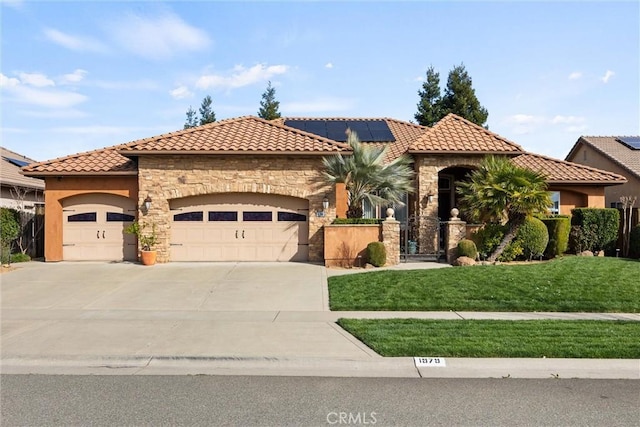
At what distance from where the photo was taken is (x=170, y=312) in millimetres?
9938

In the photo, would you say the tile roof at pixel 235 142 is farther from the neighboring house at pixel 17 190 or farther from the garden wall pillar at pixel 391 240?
the neighboring house at pixel 17 190

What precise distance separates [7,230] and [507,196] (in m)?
16.5

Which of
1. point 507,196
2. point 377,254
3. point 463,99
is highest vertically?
point 463,99

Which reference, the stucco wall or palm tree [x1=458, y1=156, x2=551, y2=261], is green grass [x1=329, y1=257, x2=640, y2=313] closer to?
palm tree [x1=458, y1=156, x2=551, y2=261]

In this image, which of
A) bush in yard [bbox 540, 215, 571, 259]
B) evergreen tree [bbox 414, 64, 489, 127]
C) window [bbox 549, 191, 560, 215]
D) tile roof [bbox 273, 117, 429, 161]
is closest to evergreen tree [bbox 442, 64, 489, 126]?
evergreen tree [bbox 414, 64, 489, 127]

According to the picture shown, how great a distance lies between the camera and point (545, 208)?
14.7m

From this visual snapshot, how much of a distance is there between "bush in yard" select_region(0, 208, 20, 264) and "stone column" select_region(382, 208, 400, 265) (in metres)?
12.4

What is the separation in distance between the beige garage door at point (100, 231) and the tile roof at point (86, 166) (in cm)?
92

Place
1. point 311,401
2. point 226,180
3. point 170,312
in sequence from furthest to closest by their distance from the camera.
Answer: point 226,180 → point 170,312 → point 311,401

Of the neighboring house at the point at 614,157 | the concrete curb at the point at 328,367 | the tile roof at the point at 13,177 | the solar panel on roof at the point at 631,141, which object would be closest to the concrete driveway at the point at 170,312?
the concrete curb at the point at 328,367

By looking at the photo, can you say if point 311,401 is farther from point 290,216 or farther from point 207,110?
point 207,110

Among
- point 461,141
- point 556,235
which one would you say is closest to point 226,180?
point 461,141

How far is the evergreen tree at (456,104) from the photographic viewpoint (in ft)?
121

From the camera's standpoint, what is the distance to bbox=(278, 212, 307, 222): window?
1636 centimetres
